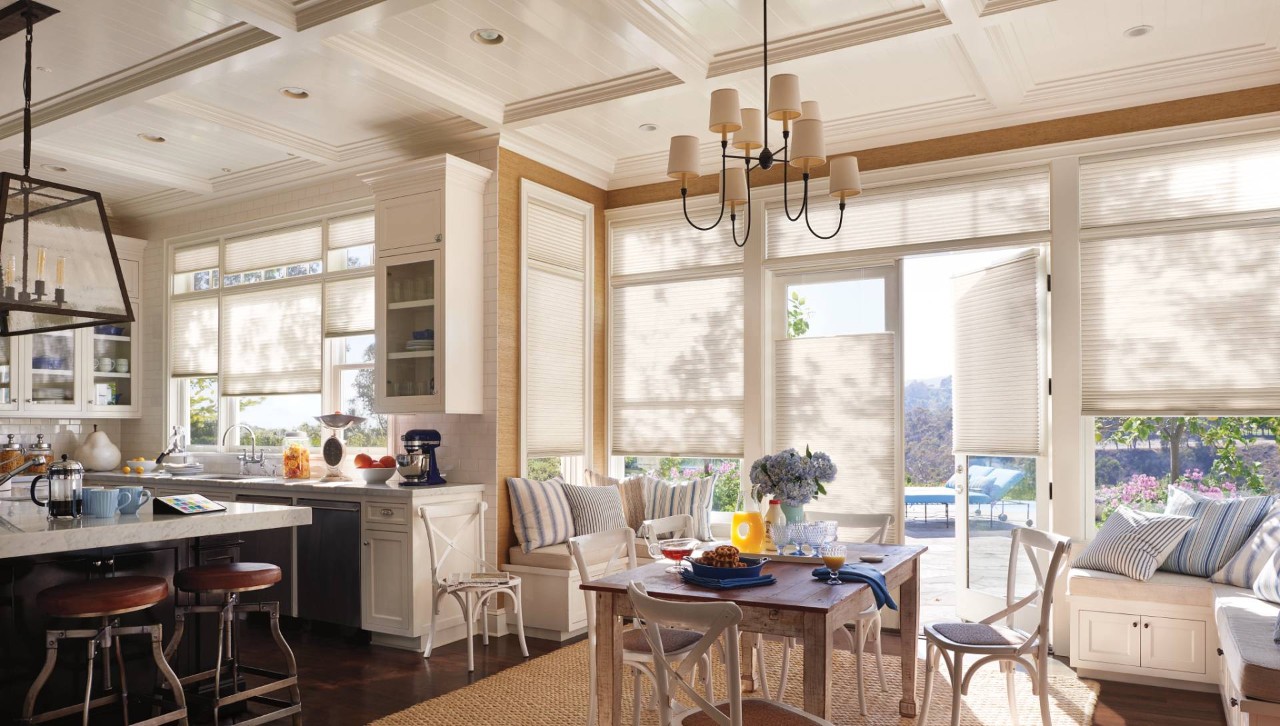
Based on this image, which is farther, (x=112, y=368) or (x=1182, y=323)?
(x=112, y=368)

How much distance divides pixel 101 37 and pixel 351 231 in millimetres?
2297

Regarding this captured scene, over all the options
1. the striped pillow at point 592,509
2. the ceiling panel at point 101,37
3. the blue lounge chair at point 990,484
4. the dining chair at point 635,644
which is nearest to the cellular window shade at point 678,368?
the striped pillow at point 592,509

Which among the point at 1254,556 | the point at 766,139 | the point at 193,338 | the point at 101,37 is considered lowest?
the point at 1254,556

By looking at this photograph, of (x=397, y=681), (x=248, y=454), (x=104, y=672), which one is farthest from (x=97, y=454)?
(x=104, y=672)

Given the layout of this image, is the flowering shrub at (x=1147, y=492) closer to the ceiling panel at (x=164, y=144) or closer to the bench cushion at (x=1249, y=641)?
the bench cushion at (x=1249, y=641)

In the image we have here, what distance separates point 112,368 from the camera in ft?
25.7

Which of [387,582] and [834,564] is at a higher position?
[834,564]

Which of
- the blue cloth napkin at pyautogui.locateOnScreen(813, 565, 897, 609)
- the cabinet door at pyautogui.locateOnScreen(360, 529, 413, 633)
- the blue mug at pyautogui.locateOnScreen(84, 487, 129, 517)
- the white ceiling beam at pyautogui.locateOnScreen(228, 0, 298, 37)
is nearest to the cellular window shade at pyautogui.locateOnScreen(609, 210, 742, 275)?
the cabinet door at pyautogui.locateOnScreen(360, 529, 413, 633)

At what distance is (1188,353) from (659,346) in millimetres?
3293

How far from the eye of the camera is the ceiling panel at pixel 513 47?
4.35 metres

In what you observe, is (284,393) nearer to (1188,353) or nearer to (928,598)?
(928,598)

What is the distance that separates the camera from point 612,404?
682cm

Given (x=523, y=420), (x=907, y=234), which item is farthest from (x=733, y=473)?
(x=907, y=234)

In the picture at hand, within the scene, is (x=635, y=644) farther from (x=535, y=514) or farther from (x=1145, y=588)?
(x=1145, y=588)
